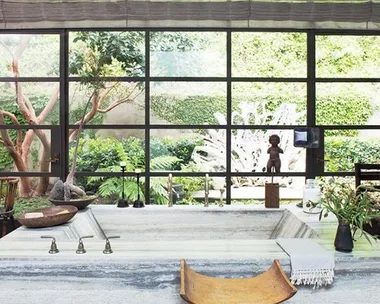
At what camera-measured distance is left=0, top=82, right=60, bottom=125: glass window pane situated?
4.86 meters

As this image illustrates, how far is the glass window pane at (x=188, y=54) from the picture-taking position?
4.86 m

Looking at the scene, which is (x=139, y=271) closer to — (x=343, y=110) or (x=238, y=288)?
(x=238, y=288)

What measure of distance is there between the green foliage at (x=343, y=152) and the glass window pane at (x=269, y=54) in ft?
2.33

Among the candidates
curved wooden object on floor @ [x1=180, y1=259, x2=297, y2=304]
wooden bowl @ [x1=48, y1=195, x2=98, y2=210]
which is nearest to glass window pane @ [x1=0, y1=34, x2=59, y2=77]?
wooden bowl @ [x1=48, y1=195, x2=98, y2=210]

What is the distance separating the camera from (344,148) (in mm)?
4953

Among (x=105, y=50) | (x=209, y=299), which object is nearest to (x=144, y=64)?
(x=105, y=50)

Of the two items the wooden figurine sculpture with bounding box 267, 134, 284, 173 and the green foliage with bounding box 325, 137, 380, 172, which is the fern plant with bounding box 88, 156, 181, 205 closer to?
the wooden figurine sculpture with bounding box 267, 134, 284, 173

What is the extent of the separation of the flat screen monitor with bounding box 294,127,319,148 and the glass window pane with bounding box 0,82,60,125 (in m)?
2.18

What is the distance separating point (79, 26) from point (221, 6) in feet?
4.23

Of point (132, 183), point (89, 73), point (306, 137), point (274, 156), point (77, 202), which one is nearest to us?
point (77, 202)

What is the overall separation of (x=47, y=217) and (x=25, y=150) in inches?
72.9

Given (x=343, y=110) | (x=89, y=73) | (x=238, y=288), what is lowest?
(x=238, y=288)

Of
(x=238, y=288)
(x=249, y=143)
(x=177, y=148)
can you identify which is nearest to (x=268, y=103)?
(x=249, y=143)

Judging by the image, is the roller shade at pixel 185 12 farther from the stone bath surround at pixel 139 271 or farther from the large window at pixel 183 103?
the stone bath surround at pixel 139 271
